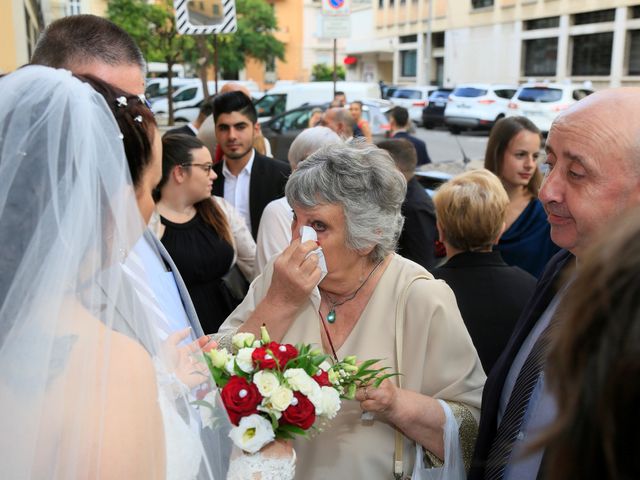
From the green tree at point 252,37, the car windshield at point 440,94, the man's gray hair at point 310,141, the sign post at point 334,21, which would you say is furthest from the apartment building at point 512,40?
the man's gray hair at point 310,141

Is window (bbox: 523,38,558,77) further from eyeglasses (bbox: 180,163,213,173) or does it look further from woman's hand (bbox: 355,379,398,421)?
woman's hand (bbox: 355,379,398,421)

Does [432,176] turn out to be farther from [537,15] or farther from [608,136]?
[537,15]

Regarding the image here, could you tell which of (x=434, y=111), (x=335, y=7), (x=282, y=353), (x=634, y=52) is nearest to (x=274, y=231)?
(x=282, y=353)

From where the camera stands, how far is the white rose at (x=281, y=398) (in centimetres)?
170

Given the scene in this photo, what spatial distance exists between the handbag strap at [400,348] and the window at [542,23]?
37766mm

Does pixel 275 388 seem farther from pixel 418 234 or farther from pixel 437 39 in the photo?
pixel 437 39

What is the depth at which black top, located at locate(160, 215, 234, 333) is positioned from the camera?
145 inches

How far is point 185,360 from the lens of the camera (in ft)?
5.41

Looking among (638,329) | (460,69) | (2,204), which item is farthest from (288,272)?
(460,69)

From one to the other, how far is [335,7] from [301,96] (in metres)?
7.96

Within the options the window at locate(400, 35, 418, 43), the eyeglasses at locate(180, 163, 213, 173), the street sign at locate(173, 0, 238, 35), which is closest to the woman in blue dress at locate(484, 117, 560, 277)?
the eyeglasses at locate(180, 163, 213, 173)

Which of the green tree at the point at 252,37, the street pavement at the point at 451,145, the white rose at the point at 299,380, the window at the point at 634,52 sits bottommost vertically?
the street pavement at the point at 451,145

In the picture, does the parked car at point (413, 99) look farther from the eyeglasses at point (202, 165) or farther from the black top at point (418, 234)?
the eyeglasses at point (202, 165)

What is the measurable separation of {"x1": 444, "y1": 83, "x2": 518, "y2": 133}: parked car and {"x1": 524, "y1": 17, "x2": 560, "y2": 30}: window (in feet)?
A: 38.2
